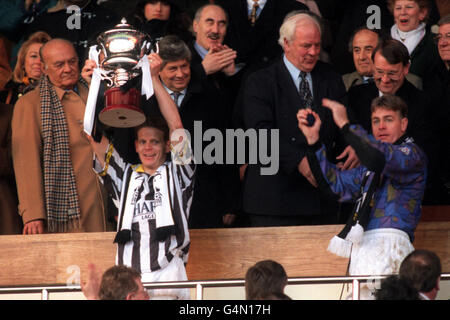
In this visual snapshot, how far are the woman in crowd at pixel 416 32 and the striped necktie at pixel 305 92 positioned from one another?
3.01ft

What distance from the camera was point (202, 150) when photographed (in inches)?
263

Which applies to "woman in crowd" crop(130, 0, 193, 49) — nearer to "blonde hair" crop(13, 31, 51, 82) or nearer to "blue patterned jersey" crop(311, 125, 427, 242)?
"blonde hair" crop(13, 31, 51, 82)

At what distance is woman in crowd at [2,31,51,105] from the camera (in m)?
7.19

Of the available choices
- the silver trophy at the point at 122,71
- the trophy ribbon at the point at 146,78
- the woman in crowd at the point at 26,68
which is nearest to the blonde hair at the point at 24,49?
the woman in crowd at the point at 26,68

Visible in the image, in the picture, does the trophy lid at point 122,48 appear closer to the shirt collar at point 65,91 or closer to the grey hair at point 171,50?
the grey hair at point 171,50

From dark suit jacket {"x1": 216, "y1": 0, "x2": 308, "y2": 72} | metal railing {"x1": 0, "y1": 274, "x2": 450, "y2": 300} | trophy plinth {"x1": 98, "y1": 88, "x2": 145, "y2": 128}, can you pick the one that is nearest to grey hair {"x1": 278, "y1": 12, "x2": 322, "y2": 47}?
dark suit jacket {"x1": 216, "y1": 0, "x2": 308, "y2": 72}

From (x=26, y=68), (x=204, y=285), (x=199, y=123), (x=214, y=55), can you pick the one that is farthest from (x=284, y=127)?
(x=26, y=68)

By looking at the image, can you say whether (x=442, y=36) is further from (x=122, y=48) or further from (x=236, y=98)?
(x=122, y=48)

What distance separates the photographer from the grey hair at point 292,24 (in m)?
6.43

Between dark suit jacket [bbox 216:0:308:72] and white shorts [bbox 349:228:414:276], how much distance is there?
5.80ft
